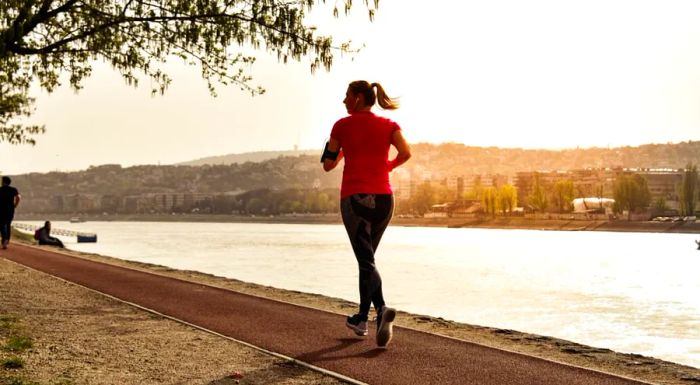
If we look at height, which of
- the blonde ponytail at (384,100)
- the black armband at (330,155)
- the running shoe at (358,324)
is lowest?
the running shoe at (358,324)

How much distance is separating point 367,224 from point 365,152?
64 centimetres

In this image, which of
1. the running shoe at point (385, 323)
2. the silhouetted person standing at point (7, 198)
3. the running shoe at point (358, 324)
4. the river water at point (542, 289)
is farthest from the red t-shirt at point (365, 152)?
the silhouetted person standing at point (7, 198)

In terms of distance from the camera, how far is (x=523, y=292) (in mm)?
35062

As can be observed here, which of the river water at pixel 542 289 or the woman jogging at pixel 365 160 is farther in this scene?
the river water at pixel 542 289

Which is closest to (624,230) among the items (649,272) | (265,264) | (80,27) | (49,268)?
(649,272)

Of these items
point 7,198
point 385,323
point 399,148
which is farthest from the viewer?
point 7,198

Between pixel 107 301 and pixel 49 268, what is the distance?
851 cm

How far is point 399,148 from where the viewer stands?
7.17m

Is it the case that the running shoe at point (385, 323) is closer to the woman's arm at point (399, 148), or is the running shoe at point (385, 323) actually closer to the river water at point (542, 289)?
the woman's arm at point (399, 148)

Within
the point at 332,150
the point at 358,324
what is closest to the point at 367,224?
the point at 332,150

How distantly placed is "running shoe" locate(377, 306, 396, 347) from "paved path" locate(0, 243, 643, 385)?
0.42 feet

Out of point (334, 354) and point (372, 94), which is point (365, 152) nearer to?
point (372, 94)

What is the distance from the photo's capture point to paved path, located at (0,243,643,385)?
6.40 metres

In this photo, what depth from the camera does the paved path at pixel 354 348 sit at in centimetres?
640
